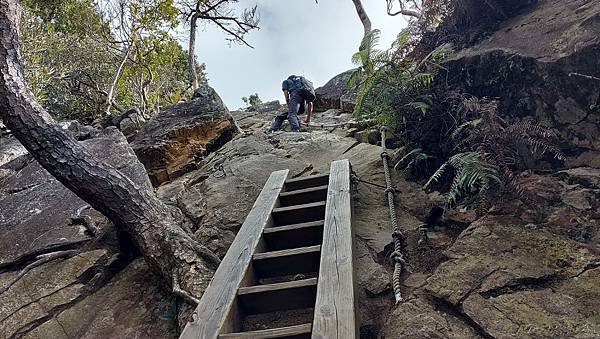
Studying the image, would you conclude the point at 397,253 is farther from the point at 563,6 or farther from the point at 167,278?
the point at 563,6

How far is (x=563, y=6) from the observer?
12.1 ft

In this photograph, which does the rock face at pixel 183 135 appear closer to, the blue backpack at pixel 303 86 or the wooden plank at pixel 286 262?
the blue backpack at pixel 303 86

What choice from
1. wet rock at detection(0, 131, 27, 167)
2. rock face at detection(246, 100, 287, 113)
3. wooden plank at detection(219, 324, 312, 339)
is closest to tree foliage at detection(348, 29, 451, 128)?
wooden plank at detection(219, 324, 312, 339)

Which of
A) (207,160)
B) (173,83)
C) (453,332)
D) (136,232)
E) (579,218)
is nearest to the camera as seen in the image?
(453,332)

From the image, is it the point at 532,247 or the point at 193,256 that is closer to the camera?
the point at 532,247

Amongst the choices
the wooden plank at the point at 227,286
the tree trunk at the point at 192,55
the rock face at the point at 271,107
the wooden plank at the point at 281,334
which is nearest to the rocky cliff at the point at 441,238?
the wooden plank at the point at 281,334

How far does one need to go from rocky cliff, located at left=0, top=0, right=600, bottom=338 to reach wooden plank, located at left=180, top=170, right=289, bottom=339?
0.72m

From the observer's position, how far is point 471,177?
2867 mm

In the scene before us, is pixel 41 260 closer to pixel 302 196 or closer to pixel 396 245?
pixel 302 196

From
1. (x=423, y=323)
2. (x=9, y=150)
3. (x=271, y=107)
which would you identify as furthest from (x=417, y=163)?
(x=271, y=107)

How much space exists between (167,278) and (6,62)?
2128 mm

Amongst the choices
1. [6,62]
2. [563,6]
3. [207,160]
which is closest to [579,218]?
[563,6]

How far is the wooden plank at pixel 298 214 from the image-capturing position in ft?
10.7

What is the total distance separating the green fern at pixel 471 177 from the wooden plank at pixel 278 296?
4.55 feet
